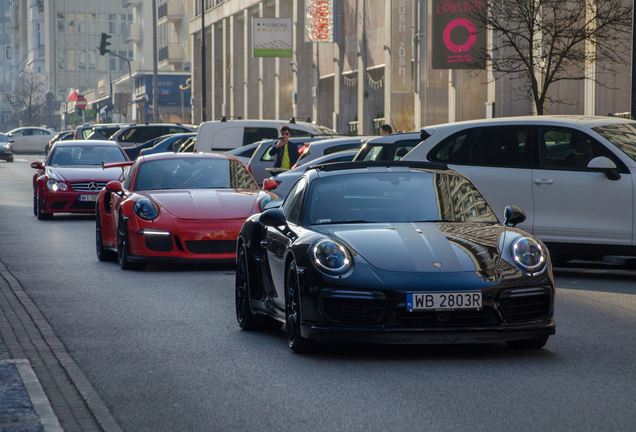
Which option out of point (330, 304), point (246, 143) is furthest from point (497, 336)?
point (246, 143)

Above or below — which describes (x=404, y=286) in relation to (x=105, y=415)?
above

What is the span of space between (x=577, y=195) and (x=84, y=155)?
43.1 feet

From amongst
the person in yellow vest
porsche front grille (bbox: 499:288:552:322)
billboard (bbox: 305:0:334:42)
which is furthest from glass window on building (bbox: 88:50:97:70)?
porsche front grille (bbox: 499:288:552:322)

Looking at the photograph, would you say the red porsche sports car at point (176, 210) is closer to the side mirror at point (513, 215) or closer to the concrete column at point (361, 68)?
the side mirror at point (513, 215)

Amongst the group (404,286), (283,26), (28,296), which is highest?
(283,26)

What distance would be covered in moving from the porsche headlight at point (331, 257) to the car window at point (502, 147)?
543cm

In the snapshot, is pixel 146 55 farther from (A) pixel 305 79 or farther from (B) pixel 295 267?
(B) pixel 295 267

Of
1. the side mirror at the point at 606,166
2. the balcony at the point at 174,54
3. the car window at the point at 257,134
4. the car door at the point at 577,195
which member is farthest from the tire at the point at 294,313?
the balcony at the point at 174,54

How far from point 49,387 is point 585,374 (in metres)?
2.99

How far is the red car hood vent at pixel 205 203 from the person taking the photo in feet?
40.6

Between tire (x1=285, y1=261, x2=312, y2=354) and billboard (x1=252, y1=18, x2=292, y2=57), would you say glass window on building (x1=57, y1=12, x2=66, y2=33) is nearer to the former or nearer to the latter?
billboard (x1=252, y1=18, x2=292, y2=57)

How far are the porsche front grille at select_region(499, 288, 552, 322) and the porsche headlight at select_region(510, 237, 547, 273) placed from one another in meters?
0.15

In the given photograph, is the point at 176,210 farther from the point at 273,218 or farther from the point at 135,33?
the point at 135,33

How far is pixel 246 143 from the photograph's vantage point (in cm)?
2709
